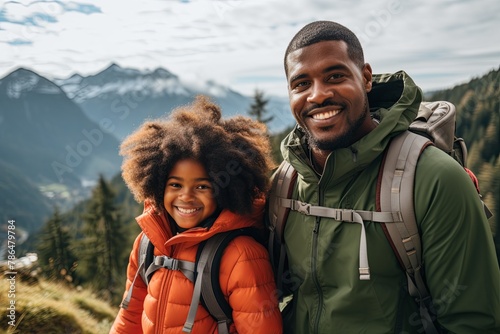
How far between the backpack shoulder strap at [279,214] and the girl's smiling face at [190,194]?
0.54 m

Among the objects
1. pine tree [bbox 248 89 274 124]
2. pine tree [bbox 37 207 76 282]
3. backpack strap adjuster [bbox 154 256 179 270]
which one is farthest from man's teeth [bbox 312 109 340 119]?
pine tree [bbox 248 89 274 124]

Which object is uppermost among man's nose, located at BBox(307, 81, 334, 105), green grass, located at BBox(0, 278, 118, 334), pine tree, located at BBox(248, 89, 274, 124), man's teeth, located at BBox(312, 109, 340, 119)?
pine tree, located at BBox(248, 89, 274, 124)

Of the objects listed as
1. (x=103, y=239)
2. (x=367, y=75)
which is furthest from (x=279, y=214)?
(x=103, y=239)

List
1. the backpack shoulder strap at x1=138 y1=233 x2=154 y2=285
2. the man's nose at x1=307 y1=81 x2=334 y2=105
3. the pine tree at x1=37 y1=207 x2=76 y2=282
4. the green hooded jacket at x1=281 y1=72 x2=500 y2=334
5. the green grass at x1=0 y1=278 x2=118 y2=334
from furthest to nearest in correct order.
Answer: the pine tree at x1=37 y1=207 x2=76 y2=282 < the green grass at x1=0 y1=278 x2=118 y2=334 < the backpack shoulder strap at x1=138 y1=233 x2=154 y2=285 < the man's nose at x1=307 y1=81 x2=334 y2=105 < the green hooded jacket at x1=281 y1=72 x2=500 y2=334

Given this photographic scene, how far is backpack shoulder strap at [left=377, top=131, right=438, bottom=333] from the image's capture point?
245 centimetres

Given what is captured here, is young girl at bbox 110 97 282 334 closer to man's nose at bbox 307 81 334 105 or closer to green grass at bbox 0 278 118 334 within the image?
man's nose at bbox 307 81 334 105

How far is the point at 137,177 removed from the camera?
3.69 meters

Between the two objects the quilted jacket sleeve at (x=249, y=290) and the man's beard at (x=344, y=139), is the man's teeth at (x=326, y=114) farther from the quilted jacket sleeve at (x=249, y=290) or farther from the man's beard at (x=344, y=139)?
the quilted jacket sleeve at (x=249, y=290)

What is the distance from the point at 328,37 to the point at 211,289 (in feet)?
6.75

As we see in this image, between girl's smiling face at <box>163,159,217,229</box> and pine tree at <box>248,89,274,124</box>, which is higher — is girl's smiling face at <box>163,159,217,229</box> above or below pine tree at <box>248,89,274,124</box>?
below

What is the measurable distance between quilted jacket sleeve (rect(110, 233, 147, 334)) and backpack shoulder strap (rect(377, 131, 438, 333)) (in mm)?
2293

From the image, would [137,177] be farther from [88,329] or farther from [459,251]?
[88,329]

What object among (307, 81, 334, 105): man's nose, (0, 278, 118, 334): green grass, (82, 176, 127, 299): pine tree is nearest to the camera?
(307, 81, 334, 105): man's nose

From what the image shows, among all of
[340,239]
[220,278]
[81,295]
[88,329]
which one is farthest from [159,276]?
[81,295]
